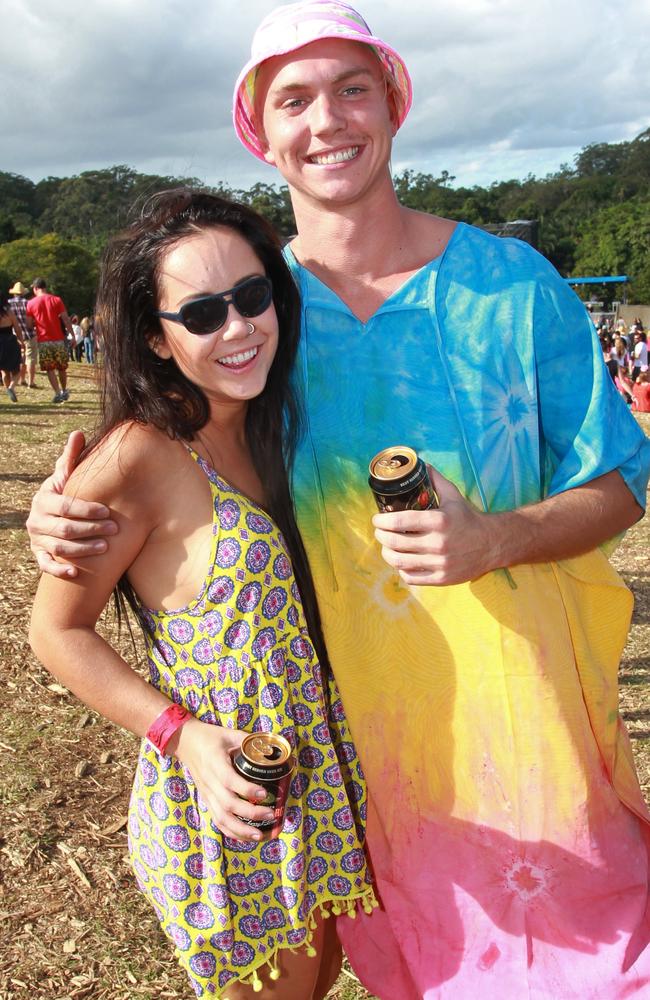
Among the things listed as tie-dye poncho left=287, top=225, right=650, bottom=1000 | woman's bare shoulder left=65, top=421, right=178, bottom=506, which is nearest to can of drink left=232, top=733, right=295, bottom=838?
tie-dye poncho left=287, top=225, right=650, bottom=1000

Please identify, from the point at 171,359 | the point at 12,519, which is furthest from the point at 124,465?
the point at 12,519

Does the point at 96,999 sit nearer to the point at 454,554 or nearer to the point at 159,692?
the point at 159,692

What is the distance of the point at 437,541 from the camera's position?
1641 mm

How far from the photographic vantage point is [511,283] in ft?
6.25

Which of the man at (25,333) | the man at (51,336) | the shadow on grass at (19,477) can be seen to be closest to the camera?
the shadow on grass at (19,477)

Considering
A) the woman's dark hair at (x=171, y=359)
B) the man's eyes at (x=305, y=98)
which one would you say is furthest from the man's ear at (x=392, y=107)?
the woman's dark hair at (x=171, y=359)

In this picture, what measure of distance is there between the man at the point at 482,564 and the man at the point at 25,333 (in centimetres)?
1384

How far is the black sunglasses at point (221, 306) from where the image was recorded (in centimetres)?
183

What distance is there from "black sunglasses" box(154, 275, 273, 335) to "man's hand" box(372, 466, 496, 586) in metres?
0.50

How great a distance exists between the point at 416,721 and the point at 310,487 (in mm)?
546

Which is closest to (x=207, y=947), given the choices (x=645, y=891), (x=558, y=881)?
(x=558, y=881)

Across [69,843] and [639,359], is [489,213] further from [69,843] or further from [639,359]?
[69,843]

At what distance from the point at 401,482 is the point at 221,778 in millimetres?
622

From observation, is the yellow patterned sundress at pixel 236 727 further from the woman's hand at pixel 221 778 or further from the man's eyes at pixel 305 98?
the man's eyes at pixel 305 98
